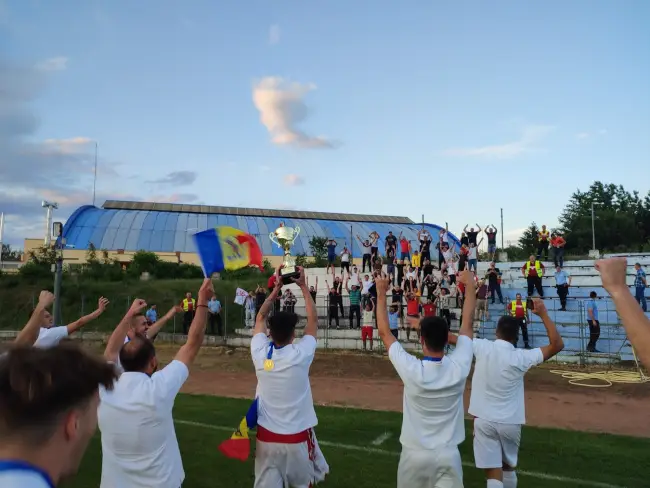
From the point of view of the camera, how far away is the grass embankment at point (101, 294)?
29.5 m

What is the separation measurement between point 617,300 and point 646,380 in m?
13.9

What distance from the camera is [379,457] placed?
754 centimetres

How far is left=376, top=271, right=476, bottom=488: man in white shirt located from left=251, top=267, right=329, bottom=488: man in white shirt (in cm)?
84

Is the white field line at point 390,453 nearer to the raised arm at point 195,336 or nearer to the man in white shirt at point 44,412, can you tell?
the raised arm at point 195,336

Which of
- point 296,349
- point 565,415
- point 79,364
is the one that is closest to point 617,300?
point 79,364

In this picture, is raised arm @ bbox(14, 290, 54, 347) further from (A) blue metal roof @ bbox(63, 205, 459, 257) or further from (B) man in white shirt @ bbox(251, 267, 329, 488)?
(A) blue metal roof @ bbox(63, 205, 459, 257)

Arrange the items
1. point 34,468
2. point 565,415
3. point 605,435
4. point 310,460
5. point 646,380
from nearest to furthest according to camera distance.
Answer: point 34,468, point 310,460, point 605,435, point 565,415, point 646,380

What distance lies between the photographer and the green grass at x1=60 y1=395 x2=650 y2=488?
665cm

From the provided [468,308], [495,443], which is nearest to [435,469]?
[468,308]

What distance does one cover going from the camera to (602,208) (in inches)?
2660

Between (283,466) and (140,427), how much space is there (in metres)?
1.54

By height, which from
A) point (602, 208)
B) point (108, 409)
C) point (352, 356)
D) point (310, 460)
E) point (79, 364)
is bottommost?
point (352, 356)

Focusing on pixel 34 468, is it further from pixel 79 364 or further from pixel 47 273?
pixel 47 273

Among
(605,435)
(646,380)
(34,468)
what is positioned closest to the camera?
(34,468)
